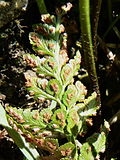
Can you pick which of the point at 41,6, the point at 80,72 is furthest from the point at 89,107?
the point at 41,6

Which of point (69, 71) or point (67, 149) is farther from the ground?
point (69, 71)

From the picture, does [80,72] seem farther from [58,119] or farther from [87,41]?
[58,119]

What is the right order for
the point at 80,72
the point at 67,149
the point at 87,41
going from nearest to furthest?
the point at 67,149, the point at 87,41, the point at 80,72

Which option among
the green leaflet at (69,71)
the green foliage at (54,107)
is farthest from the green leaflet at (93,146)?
the green leaflet at (69,71)

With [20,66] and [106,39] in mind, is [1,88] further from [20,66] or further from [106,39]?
[106,39]

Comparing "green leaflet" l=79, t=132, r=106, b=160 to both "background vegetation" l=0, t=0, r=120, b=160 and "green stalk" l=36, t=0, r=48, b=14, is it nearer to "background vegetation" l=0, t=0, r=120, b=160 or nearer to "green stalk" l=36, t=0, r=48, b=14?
"background vegetation" l=0, t=0, r=120, b=160

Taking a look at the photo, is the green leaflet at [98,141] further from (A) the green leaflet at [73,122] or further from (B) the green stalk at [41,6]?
(B) the green stalk at [41,6]

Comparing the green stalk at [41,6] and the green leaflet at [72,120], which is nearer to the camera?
the green leaflet at [72,120]

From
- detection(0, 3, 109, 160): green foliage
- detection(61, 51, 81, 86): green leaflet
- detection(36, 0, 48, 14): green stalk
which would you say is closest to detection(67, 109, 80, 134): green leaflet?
detection(0, 3, 109, 160): green foliage
